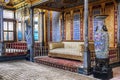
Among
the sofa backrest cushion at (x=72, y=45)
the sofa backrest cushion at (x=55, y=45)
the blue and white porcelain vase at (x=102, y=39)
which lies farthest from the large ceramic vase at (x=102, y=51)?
the sofa backrest cushion at (x=55, y=45)

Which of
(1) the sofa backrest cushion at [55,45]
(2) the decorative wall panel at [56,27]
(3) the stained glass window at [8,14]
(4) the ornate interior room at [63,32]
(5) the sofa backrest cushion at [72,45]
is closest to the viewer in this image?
(4) the ornate interior room at [63,32]

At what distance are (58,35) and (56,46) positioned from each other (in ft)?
3.77

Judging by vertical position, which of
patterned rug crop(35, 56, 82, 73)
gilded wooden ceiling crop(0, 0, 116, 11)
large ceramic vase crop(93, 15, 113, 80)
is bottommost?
patterned rug crop(35, 56, 82, 73)

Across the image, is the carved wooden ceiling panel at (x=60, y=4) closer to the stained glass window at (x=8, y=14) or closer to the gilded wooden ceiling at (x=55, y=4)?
the gilded wooden ceiling at (x=55, y=4)

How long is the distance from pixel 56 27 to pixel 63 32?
566 mm

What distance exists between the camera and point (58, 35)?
A: 8461mm

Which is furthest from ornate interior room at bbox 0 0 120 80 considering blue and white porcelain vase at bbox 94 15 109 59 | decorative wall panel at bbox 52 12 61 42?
blue and white porcelain vase at bbox 94 15 109 59

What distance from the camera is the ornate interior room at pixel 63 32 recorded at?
5234 mm

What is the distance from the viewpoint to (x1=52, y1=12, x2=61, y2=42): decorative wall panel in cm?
845

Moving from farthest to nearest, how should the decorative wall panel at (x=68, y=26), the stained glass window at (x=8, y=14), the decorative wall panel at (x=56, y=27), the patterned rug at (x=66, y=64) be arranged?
the stained glass window at (x=8, y=14), the decorative wall panel at (x=56, y=27), the decorative wall panel at (x=68, y=26), the patterned rug at (x=66, y=64)

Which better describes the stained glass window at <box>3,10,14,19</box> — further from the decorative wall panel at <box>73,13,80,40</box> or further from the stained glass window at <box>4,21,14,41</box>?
the decorative wall panel at <box>73,13,80,40</box>

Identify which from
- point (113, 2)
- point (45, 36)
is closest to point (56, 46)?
point (45, 36)

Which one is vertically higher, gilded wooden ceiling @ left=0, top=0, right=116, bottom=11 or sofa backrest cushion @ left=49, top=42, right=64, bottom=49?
gilded wooden ceiling @ left=0, top=0, right=116, bottom=11

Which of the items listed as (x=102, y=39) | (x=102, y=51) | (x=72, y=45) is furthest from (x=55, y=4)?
(x=102, y=51)
